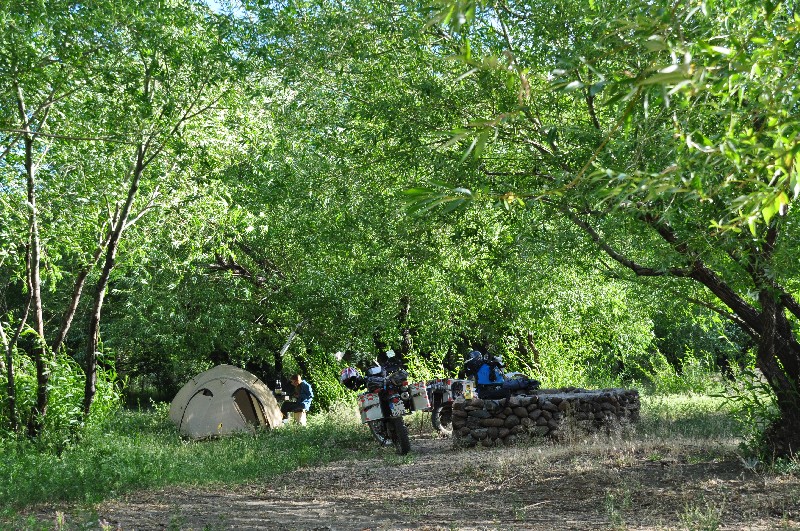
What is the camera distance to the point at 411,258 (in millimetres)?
11375

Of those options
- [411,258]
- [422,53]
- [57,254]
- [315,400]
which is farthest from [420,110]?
[315,400]

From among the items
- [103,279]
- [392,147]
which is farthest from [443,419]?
[392,147]

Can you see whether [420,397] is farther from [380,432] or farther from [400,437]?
[400,437]

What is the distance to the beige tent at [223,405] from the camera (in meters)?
17.2

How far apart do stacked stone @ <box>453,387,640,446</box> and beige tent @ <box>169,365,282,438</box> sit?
230 inches

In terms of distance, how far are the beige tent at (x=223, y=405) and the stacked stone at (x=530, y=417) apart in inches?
230

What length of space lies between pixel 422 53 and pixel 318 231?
7.54 m

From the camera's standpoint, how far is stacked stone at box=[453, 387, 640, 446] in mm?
12180

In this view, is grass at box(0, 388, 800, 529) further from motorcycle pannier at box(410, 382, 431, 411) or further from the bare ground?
motorcycle pannier at box(410, 382, 431, 411)

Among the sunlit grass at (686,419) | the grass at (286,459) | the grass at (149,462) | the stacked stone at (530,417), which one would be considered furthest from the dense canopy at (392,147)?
the stacked stone at (530,417)

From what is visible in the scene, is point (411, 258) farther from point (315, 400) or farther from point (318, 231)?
point (315, 400)

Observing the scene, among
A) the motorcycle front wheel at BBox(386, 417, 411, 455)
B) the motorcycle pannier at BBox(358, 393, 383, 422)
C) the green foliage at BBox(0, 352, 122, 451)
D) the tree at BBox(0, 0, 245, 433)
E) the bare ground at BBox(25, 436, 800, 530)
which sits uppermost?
the tree at BBox(0, 0, 245, 433)

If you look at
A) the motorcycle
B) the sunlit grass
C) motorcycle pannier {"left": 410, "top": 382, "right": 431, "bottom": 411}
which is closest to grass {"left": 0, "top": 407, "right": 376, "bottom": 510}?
the motorcycle

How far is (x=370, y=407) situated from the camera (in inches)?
494
